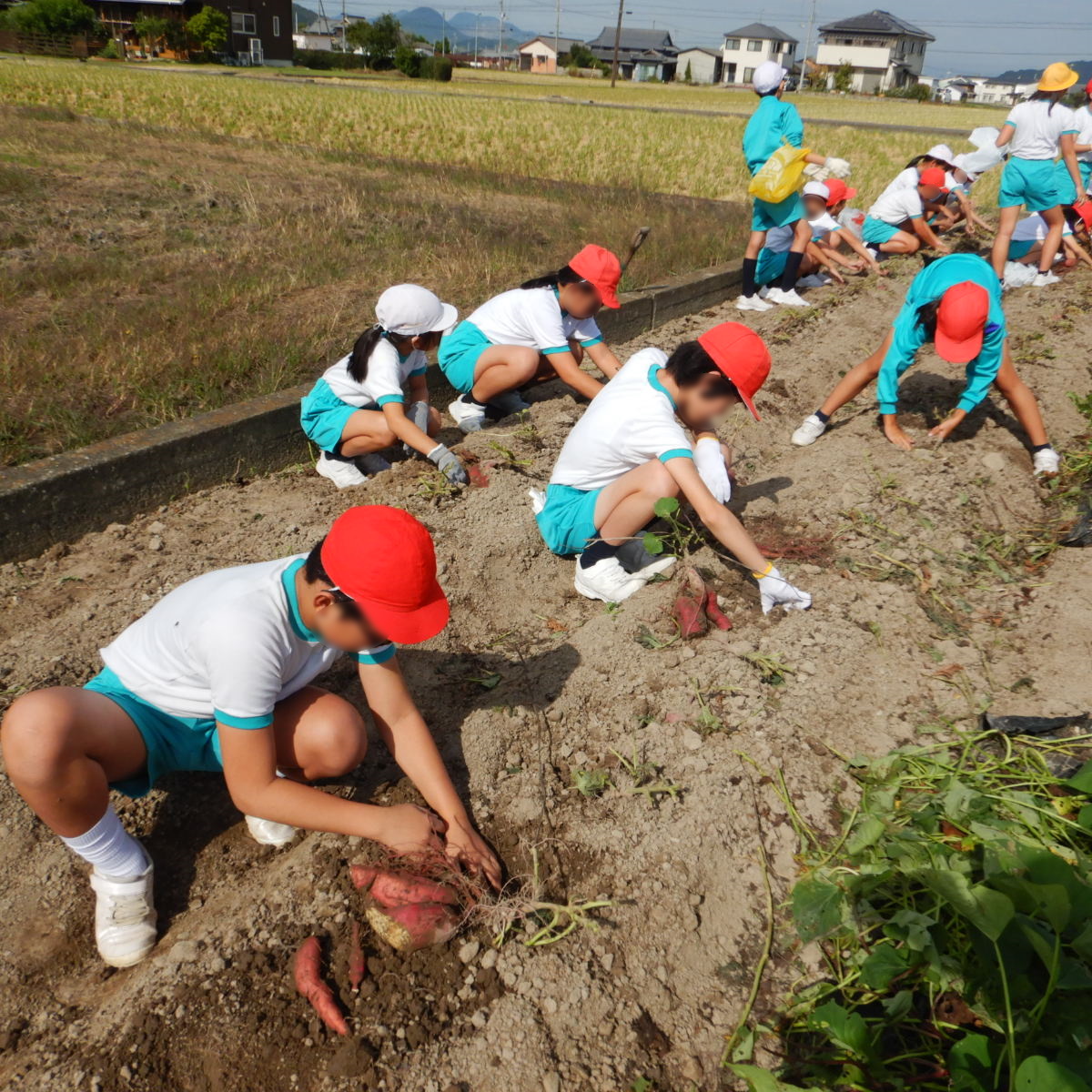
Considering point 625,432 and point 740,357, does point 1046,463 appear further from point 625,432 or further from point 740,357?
point 625,432

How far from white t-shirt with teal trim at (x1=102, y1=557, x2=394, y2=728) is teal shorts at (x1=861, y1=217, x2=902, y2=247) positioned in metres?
7.02

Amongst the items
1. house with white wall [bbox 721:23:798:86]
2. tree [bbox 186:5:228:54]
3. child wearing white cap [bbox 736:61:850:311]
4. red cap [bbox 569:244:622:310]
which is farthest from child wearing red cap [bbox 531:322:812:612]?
house with white wall [bbox 721:23:798:86]

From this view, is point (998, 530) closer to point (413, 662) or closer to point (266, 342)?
point (413, 662)

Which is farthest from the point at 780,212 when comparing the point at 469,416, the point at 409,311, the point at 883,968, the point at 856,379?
the point at 883,968

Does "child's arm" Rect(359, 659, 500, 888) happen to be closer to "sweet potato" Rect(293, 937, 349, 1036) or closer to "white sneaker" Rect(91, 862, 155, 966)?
"sweet potato" Rect(293, 937, 349, 1036)

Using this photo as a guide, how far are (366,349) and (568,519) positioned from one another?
1.19 m

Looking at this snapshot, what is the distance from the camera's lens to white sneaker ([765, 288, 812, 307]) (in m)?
6.52

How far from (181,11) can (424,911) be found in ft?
185

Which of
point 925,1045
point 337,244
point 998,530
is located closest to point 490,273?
point 337,244

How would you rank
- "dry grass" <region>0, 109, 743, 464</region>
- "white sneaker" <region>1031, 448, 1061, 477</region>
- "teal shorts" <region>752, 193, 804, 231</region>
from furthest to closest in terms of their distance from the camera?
"teal shorts" <region>752, 193, 804, 231</region> < "white sneaker" <region>1031, 448, 1061, 477</region> < "dry grass" <region>0, 109, 743, 464</region>

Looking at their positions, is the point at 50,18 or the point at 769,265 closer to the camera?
the point at 769,265

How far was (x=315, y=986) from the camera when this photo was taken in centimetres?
183

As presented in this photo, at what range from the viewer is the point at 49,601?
2.85 meters

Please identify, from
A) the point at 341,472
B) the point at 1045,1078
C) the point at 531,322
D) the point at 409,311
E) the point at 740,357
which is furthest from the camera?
the point at 531,322
